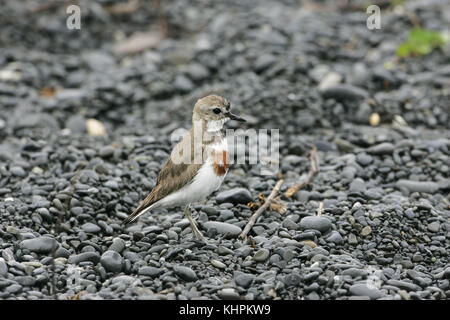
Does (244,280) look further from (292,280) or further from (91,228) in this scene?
(91,228)

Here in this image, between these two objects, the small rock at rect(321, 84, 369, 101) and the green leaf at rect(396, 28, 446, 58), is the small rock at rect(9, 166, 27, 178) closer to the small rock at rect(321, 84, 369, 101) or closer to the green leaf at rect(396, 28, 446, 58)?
the small rock at rect(321, 84, 369, 101)

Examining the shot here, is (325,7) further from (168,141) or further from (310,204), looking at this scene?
(310,204)

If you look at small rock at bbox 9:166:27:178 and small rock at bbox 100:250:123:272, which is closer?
small rock at bbox 100:250:123:272

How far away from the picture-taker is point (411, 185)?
24.4 ft

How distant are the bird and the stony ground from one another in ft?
1.25

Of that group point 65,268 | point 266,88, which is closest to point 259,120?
point 266,88

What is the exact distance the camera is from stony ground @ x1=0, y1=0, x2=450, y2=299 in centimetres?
576

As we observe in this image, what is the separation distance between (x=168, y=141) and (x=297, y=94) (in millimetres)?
2087

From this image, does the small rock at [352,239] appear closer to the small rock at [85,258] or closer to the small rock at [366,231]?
the small rock at [366,231]

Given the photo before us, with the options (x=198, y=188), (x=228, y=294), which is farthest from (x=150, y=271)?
(x=198, y=188)

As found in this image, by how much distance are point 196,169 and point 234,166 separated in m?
1.84

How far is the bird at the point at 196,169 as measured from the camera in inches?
245

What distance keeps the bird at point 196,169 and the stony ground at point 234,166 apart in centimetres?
38

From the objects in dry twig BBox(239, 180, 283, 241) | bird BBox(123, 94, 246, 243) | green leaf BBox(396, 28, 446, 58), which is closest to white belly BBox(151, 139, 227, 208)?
bird BBox(123, 94, 246, 243)
